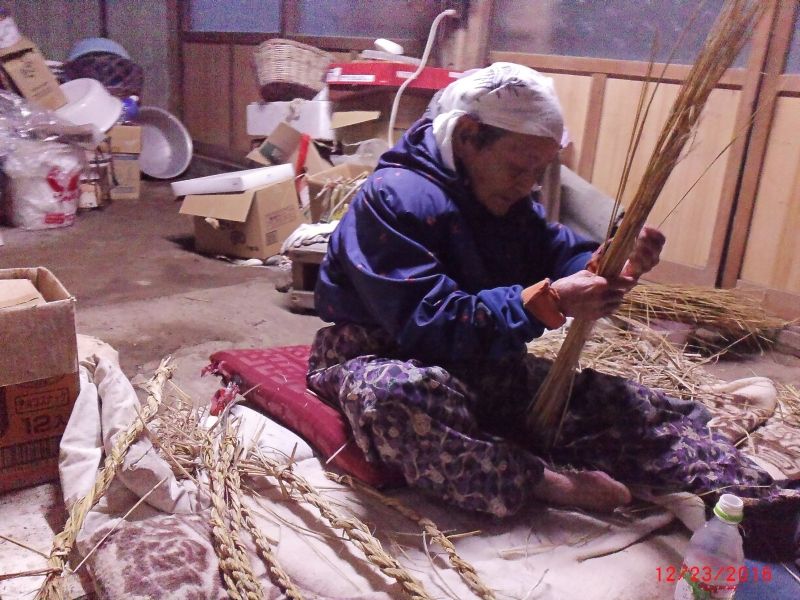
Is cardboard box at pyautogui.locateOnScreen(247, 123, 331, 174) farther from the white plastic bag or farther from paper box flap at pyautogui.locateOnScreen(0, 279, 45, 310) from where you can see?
paper box flap at pyautogui.locateOnScreen(0, 279, 45, 310)

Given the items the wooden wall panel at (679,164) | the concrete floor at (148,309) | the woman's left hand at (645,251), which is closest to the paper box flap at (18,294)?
the concrete floor at (148,309)

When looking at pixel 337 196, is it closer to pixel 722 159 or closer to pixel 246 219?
pixel 246 219

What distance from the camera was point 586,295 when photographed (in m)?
1.28

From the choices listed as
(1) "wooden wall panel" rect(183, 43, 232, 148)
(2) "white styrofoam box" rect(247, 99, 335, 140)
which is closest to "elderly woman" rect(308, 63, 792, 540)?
(2) "white styrofoam box" rect(247, 99, 335, 140)

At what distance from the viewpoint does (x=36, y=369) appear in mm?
1411

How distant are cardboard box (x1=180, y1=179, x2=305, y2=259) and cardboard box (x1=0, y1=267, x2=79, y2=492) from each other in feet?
6.15

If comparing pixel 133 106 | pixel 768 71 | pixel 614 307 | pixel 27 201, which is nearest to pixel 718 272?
pixel 768 71

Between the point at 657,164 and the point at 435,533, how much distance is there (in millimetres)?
779

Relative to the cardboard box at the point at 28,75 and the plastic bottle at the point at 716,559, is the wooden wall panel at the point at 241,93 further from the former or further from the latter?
the plastic bottle at the point at 716,559

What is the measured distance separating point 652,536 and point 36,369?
126 cm

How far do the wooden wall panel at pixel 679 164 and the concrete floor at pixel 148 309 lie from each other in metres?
0.65

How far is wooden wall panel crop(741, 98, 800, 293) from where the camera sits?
271 centimetres

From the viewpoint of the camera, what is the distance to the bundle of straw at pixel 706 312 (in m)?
2.64

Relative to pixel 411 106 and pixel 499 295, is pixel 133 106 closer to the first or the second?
pixel 411 106
